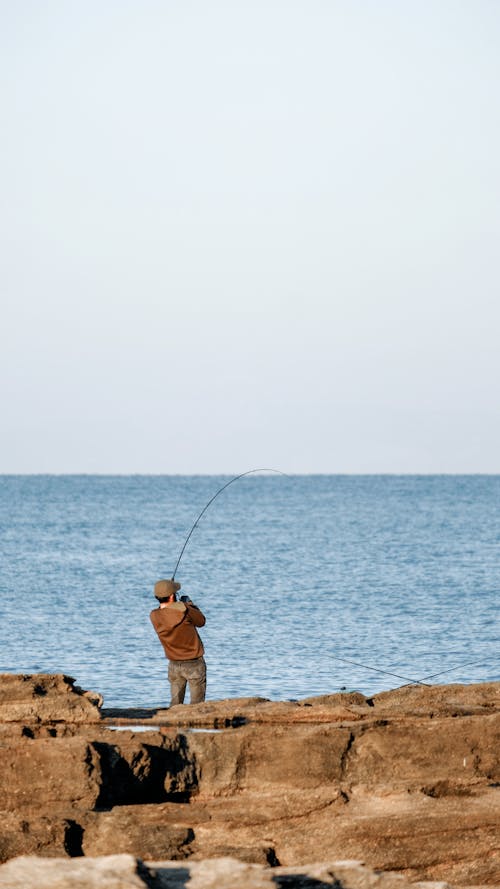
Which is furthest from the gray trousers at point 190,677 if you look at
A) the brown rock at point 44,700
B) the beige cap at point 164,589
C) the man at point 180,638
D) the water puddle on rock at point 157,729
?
the water puddle on rock at point 157,729

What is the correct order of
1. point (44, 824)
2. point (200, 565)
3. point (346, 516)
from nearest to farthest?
point (44, 824), point (200, 565), point (346, 516)

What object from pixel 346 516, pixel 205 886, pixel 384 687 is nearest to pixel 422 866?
pixel 205 886

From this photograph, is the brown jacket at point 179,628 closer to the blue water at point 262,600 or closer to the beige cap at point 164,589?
the beige cap at point 164,589

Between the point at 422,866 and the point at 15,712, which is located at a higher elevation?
the point at 15,712

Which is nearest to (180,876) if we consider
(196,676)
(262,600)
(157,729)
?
(157,729)

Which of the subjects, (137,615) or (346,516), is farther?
(346,516)

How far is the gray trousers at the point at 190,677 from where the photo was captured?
43.0 feet

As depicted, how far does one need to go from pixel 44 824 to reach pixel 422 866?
2.49m

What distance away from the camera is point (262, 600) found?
132ft

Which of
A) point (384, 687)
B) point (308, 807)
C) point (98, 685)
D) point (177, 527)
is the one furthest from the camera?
point (177, 527)

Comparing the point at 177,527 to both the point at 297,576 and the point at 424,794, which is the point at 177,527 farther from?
the point at 424,794

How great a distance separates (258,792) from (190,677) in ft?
11.9

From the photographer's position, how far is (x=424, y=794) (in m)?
9.45

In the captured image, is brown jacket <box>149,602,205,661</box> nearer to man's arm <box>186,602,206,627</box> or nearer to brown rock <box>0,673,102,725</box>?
man's arm <box>186,602,206,627</box>
